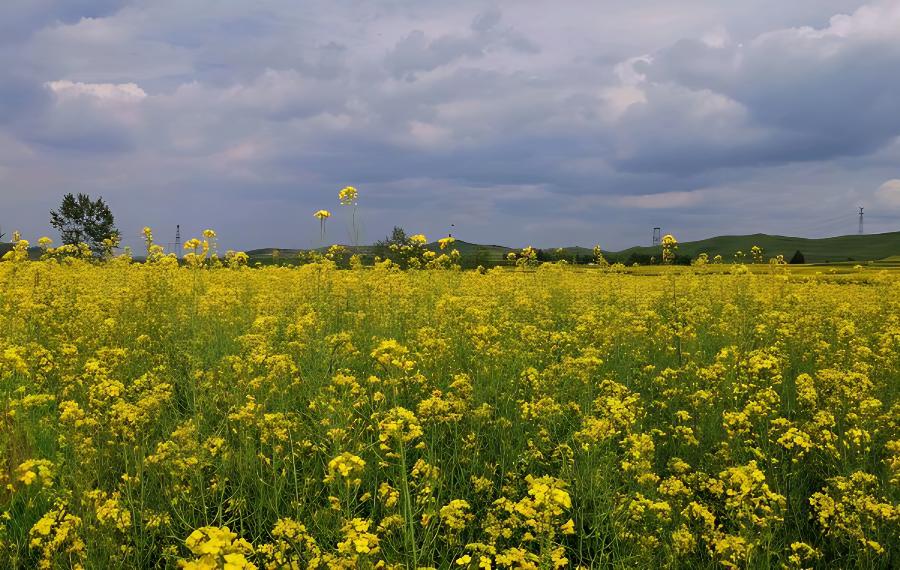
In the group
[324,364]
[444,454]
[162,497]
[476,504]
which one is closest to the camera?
[162,497]

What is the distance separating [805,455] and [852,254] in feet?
288

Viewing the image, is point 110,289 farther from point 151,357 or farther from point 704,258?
point 704,258

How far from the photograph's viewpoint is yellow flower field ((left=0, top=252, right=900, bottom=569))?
3.12 meters

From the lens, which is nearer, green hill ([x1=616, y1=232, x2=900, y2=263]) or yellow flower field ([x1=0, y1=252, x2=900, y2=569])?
yellow flower field ([x1=0, y1=252, x2=900, y2=569])

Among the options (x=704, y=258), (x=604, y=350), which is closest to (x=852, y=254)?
(x=704, y=258)

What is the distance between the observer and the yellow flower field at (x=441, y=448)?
3.12 meters

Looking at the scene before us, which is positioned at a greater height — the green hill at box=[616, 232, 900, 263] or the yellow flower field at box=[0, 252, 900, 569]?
the green hill at box=[616, 232, 900, 263]

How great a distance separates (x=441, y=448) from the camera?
14.3ft

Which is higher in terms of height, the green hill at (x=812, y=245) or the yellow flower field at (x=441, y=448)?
the green hill at (x=812, y=245)

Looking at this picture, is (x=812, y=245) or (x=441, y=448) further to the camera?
(x=812, y=245)

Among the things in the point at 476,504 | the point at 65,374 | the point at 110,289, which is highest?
the point at 110,289

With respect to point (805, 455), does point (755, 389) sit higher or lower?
higher

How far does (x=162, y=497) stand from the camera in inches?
147

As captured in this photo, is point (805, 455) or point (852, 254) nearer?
point (805, 455)
